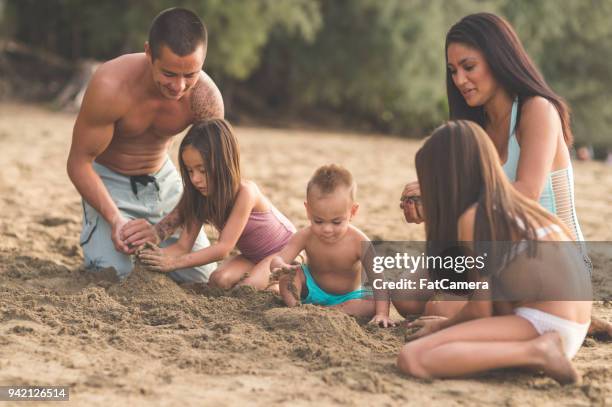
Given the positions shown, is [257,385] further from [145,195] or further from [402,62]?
[402,62]

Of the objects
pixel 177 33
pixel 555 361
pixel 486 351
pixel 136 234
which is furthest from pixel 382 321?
pixel 177 33

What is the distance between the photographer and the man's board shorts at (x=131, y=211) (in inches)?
173

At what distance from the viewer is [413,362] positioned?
2891mm

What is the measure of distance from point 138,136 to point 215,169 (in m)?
0.73

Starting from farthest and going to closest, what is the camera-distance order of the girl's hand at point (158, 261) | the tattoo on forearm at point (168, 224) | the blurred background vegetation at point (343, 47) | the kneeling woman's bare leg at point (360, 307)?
the blurred background vegetation at point (343, 47), the tattoo on forearm at point (168, 224), the girl's hand at point (158, 261), the kneeling woman's bare leg at point (360, 307)

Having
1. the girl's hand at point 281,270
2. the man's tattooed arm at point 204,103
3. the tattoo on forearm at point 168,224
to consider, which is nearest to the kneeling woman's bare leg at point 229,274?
the tattoo on forearm at point 168,224

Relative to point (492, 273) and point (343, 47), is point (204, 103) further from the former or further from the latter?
point (343, 47)

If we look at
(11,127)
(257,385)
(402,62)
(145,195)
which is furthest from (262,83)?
(257,385)

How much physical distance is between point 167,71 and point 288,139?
294 inches

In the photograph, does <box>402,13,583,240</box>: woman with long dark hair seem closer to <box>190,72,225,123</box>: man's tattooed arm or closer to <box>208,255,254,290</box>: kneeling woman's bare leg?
<box>208,255,254,290</box>: kneeling woman's bare leg

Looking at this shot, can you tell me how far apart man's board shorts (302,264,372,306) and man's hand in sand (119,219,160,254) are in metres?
0.85

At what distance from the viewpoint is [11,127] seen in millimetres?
9789

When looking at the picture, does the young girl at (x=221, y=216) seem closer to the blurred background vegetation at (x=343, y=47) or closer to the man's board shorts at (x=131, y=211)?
the man's board shorts at (x=131, y=211)

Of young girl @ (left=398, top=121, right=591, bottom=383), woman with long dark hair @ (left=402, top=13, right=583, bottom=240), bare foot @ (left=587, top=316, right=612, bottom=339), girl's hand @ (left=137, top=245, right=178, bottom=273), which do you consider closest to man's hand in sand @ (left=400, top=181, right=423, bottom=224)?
woman with long dark hair @ (left=402, top=13, right=583, bottom=240)
